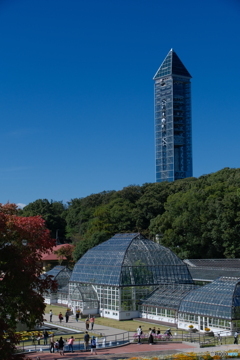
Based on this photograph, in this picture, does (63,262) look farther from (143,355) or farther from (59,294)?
(143,355)

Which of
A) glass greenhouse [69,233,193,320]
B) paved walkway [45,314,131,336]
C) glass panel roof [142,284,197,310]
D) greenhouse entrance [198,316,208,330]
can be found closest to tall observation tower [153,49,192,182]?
glass greenhouse [69,233,193,320]

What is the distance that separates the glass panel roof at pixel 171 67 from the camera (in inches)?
6161

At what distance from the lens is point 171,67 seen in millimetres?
156250

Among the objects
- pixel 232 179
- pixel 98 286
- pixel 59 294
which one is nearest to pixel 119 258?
pixel 98 286

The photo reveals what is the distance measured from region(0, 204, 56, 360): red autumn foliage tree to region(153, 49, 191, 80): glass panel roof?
136 metres

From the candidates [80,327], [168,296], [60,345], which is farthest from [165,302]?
[60,345]

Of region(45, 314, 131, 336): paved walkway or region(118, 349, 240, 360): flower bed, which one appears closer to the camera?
region(118, 349, 240, 360): flower bed

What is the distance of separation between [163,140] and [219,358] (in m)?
127

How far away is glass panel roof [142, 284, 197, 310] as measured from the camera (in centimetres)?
4645

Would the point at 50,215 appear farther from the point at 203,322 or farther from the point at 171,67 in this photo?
the point at 203,322

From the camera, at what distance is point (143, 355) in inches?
1211

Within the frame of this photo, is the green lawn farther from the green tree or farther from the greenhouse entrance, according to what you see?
the green tree

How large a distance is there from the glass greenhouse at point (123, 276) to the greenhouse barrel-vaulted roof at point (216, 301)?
7.71m

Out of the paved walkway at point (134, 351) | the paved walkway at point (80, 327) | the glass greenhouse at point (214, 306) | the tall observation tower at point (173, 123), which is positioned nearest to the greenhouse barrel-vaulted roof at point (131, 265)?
the paved walkway at point (80, 327)
